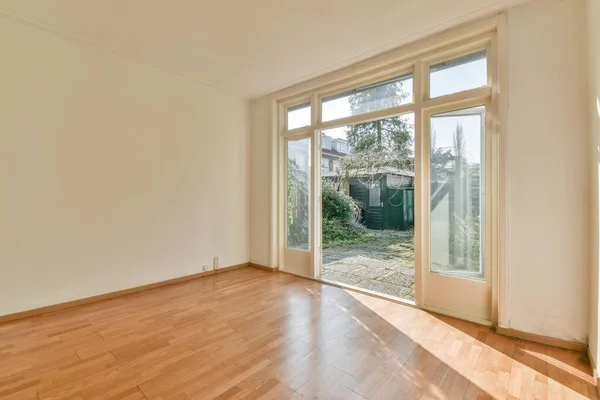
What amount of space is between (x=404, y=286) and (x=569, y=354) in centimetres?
183

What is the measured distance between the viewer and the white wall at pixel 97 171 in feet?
9.14

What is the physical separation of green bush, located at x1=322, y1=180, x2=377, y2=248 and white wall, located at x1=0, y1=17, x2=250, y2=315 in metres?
2.31

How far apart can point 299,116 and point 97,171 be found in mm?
2810

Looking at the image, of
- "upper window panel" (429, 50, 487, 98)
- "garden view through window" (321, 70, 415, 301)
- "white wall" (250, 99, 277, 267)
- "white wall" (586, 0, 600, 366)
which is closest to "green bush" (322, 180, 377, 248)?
"garden view through window" (321, 70, 415, 301)

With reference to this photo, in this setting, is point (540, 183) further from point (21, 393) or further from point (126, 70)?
point (126, 70)

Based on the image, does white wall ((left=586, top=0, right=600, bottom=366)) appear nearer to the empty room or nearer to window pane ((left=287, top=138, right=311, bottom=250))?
the empty room

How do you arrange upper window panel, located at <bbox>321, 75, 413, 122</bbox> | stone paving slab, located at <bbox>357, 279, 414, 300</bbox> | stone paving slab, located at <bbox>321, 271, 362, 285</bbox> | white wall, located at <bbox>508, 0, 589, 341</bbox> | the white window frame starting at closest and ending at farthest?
white wall, located at <bbox>508, 0, 589, 341</bbox> → the white window frame → upper window panel, located at <bbox>321, 75, 413, 122</bbox> → stone paving slab, located at <bbox>357, 279, 414, 300</bbox> → stone paving slab, located at <bbox>321, 271, 362, 285</bbox>

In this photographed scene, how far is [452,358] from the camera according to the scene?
83.6 inches

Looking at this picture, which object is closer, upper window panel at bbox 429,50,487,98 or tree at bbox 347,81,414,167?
upper window panel at bbox 429,50,487,98

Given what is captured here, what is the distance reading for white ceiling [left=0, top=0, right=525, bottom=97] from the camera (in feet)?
8.34

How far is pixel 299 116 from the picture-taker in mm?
4535

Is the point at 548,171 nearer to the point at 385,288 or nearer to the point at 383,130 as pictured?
the point at 385,288

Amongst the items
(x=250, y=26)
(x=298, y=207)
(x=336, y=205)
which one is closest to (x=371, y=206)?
(x=336, y=205)

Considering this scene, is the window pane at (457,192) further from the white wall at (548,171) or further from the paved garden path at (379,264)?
the paved garden path at (379,264)
